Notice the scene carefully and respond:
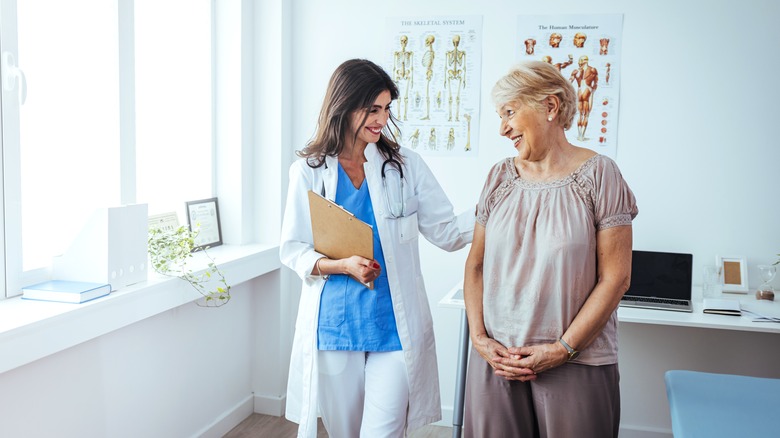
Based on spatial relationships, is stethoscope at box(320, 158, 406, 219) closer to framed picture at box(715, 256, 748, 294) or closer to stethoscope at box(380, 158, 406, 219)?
stethoscope at box(380, 158, 406, 219)

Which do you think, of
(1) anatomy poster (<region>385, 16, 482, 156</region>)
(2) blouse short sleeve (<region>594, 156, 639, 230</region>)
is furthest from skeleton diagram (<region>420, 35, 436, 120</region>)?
(2) blouse short sleeve (<region>594, 156, 639, 230</region>)

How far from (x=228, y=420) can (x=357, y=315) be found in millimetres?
1495

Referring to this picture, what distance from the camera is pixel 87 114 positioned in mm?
2367

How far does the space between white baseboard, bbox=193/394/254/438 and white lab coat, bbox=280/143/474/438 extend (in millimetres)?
1024

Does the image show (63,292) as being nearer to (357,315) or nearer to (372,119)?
(357,315)

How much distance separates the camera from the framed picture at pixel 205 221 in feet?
9.77

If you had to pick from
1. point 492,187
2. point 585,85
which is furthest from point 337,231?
point 585,85

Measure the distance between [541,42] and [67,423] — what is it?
2.38 meters

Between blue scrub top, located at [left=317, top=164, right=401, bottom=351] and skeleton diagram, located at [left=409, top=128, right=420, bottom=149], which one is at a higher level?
skeleton diagram, located at [left=409, top=128, right=420, bottom=149]

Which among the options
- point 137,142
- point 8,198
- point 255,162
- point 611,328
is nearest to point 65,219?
point 8,198

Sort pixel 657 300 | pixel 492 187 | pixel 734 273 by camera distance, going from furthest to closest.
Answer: pixel 734 273 → pixel 657 300 → pixel 492 187

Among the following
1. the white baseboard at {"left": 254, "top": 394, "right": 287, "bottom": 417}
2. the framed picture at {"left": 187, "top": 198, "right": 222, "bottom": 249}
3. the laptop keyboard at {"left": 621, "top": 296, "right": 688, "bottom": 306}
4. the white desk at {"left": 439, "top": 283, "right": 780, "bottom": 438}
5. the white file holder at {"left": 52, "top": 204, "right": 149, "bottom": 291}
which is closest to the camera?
the white file holder at {"left": 52, "top": 204, "right": 149, "bottom": 291}

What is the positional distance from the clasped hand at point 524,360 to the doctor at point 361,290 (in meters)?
0.34

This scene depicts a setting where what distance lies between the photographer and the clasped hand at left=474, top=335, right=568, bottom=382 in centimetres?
162
